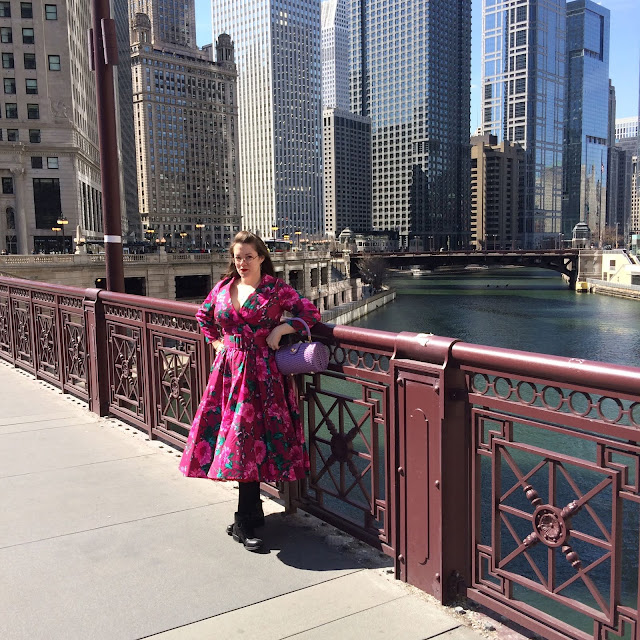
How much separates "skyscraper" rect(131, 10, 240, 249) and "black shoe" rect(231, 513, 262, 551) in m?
157

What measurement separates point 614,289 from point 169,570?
9386cm

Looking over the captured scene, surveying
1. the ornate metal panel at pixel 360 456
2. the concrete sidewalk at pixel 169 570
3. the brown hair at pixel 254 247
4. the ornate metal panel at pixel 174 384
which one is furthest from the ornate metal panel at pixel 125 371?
the ornate metal panel at pixel 360 456

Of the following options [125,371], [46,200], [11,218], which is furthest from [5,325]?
[11,218]

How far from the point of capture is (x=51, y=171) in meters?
68.7

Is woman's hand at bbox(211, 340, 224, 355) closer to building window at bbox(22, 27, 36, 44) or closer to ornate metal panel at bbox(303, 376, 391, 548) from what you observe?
ornate metal panel at bbox(303, 376, 391, 548)

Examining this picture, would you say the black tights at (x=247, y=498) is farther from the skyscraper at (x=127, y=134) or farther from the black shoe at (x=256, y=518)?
the skyscraper at (x=127, y=134)

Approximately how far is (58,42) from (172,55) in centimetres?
10530

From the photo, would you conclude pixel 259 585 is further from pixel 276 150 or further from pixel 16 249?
pixel 276 150

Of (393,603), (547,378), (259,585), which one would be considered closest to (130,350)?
(259,585)

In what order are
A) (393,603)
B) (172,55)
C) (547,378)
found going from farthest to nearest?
1. (172,55)
2. (393,603)
3. (547,378)

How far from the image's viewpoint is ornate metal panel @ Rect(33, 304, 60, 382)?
8.61m

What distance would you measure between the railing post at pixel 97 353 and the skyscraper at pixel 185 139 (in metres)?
153

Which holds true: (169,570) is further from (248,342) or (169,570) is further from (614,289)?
(614,289)

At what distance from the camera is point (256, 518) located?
4023 millimetres
